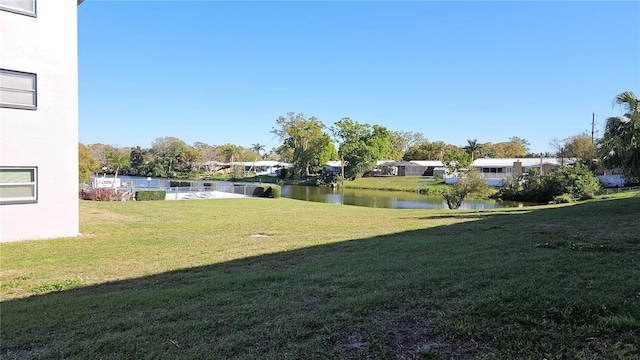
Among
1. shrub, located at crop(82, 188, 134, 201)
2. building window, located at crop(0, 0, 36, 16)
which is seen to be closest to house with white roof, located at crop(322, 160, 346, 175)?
shrub, located at crop(82, 188, 134, 201)

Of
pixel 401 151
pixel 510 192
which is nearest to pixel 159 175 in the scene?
pixel 401 151

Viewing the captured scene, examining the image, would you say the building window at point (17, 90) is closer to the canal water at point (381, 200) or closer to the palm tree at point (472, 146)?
the canal water at point (381, 200)

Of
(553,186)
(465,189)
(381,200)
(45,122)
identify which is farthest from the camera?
(381,200)

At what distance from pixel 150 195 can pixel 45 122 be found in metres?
15.7

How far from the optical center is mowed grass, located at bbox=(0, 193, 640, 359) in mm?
3029

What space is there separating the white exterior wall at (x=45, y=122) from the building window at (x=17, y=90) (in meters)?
0.11

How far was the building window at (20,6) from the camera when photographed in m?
9.77

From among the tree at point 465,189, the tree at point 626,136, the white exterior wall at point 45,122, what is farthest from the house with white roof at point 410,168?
the white exterior wall at point 45,122

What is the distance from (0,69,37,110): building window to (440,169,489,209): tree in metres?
23.3

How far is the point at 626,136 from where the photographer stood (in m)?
11.8

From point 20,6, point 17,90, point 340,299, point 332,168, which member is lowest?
point 340,299

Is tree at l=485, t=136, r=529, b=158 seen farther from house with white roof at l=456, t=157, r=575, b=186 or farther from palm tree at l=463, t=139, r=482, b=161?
house with white roof at l=456, t=157, r=575, b=186

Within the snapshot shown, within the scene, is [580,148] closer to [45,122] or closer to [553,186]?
[553,186]

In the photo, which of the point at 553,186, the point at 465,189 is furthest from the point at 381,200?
the point at 553,186
